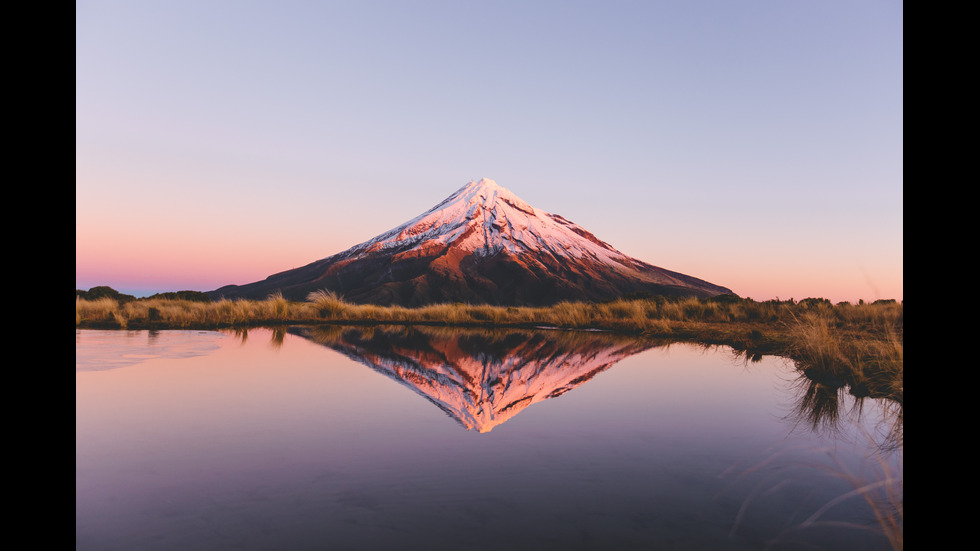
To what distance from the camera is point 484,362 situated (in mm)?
9672

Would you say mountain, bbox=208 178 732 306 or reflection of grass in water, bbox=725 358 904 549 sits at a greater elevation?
mountain, bbox=208 178 732 306

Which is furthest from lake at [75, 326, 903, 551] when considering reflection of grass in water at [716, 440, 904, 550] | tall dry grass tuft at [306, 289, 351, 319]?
tall dry grass tuft at [306, 289, 351, 319]

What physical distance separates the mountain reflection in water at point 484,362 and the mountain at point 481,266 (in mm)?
69543

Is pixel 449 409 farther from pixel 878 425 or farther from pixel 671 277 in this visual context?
pixel 671 277

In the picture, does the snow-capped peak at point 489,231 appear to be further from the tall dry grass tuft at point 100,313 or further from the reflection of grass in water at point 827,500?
the reflection of grass in water at point 827,500

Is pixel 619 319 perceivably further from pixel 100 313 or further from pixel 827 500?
pixel 100 313

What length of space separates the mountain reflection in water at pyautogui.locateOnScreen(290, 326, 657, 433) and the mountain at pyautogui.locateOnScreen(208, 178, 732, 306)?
228 feet

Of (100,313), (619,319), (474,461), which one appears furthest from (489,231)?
(474,461)

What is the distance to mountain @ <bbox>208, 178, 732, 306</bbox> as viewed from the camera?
91000 millimetres

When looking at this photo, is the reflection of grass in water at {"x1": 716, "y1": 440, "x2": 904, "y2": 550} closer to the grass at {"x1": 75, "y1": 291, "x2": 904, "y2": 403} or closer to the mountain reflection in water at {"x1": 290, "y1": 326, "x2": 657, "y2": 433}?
the mountain reflection in water at {"x1": 290, "y1": 326, "x2": 657, "y2": 433}

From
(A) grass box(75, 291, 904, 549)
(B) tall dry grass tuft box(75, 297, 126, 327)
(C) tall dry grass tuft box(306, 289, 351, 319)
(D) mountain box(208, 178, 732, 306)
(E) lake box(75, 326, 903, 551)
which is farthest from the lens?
(D) mountain box(208, 178, 732, 306)

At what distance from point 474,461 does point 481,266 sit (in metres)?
101

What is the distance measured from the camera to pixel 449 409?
591 cm
